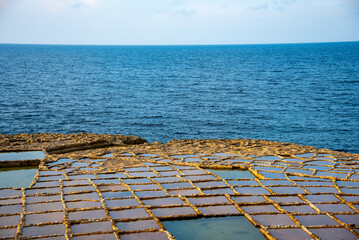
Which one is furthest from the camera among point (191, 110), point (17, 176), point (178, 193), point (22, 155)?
point (191, 110)

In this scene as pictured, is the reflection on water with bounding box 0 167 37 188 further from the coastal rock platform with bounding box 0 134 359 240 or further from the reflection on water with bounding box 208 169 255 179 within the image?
the reflection on water with bounding box 208 169 255 179

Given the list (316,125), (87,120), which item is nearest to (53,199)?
(87,120)

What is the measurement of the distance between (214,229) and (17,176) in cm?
557

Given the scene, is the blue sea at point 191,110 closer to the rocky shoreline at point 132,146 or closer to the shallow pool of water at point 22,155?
the rocky shoreline at point 132,146

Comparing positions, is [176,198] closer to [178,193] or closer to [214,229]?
[178,193]

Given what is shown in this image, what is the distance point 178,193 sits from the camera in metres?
8.08

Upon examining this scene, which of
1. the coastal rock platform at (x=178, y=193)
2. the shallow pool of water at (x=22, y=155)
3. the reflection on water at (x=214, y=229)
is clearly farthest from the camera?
the shallow pool of water at (x=22, y=155)

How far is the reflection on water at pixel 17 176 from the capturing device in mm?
8969

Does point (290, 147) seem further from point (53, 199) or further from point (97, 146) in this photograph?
point (53, 199)

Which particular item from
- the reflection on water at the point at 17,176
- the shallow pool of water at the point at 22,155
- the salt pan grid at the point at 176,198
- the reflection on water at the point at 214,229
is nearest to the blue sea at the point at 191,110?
the shallow pool of water at the point at 22,155

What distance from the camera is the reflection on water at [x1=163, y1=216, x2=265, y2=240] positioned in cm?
632

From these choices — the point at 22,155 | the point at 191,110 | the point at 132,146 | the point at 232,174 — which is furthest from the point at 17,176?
the point at 191,110

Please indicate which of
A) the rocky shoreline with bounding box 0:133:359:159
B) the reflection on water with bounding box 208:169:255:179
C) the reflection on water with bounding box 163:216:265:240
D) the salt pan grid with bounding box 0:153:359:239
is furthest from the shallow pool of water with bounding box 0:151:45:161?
the reflection on water with bounding box 163:216:265:240

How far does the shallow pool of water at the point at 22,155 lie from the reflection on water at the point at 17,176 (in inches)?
31.5
